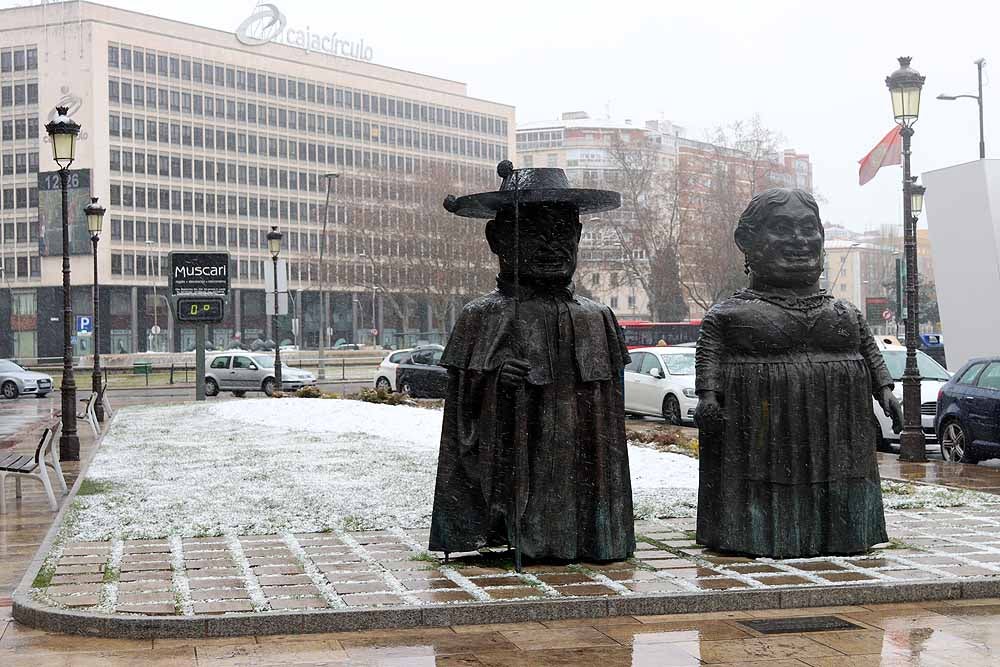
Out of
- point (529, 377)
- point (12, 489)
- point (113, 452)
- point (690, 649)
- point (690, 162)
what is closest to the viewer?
point (690, 649)

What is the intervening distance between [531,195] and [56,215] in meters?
83.6

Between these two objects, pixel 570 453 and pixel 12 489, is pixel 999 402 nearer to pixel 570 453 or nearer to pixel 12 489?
pixel 570 453

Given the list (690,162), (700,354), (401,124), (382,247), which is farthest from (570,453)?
(401,124)

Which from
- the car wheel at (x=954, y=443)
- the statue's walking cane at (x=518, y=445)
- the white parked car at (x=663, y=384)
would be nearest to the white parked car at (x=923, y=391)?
the car wheel at (x=954, y=443)

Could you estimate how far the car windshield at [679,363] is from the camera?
25250mm

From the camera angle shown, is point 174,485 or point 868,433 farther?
point 174,485

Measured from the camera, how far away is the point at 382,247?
8206cm

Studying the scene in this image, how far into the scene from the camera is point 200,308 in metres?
34.5

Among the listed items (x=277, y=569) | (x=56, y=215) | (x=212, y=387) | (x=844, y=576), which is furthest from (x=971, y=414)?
(x=56, y=215)

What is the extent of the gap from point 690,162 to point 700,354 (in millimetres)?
63370

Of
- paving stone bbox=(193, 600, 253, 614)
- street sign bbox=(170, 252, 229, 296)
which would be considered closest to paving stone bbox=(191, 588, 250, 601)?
paving stone bbox=(193, 600, 253, 614)

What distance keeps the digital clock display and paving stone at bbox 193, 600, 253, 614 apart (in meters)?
27.3

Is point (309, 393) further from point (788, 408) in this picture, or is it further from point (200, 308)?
point (788, 408)

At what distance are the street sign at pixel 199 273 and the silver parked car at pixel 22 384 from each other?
11396 mm
